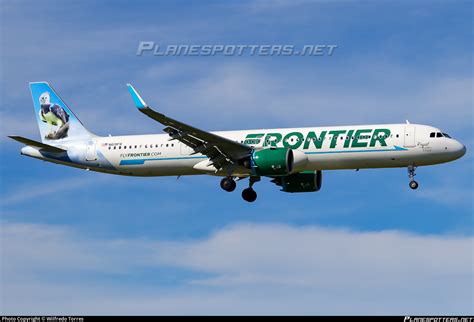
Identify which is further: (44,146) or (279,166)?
(44,146)

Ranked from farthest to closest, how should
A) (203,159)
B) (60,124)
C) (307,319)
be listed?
(60,124), (203,159), (307,319)

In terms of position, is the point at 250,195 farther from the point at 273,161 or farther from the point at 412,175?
the point at 412,175

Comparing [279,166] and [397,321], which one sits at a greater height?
[279,166]

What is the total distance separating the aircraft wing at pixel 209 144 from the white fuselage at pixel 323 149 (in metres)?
A: 0.88

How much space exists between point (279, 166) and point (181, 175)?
678cm

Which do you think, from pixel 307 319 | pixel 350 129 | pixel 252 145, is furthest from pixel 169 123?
pixel 307 319

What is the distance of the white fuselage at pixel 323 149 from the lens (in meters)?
46.8

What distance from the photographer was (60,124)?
55969mm

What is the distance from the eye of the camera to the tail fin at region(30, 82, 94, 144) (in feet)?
182

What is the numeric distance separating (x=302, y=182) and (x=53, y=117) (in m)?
16.1

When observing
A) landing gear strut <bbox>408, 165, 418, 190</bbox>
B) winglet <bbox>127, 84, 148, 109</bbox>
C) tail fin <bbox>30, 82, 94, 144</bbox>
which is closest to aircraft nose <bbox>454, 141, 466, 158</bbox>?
landing gear strut <bbox>408, 165, 418, 190</bbox>

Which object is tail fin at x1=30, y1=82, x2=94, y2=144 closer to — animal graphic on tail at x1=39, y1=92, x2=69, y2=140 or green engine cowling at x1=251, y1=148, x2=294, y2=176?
animal graphic on tail at x1=39, y1=92, x2=69, y2=140

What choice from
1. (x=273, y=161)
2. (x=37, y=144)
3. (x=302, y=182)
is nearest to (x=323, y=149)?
(x=273, y=161)

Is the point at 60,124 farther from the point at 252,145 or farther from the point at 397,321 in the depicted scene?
the point at 397,321
